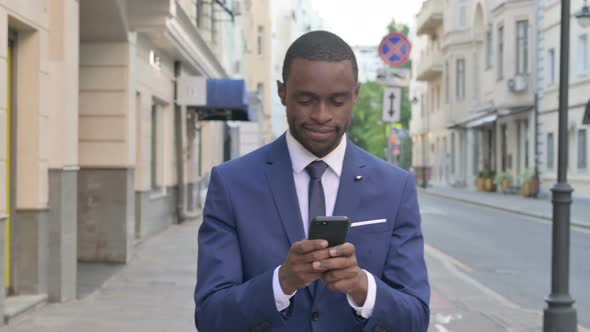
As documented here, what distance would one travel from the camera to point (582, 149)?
3075 centimetres

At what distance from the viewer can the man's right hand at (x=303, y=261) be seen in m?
2.03

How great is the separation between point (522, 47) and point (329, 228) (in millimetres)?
37494

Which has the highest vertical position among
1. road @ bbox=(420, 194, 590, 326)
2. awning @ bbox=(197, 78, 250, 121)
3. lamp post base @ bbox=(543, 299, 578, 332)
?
awning @ bbox=(197, 78, 250, 121)

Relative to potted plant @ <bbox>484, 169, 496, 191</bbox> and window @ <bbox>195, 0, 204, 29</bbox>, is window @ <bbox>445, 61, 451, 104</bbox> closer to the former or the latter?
potted plant @ <bbox>484, 169, 496, 191</bbox>

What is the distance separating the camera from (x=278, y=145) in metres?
2.52

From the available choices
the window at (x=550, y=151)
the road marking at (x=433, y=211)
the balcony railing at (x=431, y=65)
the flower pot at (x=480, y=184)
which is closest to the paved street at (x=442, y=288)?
the road marking at (x=433, y=211)

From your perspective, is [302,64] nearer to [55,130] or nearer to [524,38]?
[55,130]

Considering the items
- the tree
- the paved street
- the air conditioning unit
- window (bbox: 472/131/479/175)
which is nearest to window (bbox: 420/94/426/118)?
the tree

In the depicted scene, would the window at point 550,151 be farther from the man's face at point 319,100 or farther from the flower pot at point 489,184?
the man's face at point 319,100

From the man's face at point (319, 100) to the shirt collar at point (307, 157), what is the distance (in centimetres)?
5

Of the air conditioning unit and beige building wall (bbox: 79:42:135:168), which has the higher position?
the air conditioning unit

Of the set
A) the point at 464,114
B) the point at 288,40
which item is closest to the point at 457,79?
the point at 464,114

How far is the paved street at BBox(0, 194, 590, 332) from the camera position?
785 cm

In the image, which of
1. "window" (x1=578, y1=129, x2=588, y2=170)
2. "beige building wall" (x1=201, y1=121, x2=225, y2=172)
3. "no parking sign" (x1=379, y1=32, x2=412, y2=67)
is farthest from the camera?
"window" (x1=578, y1=129, x2=588, y2=170)
